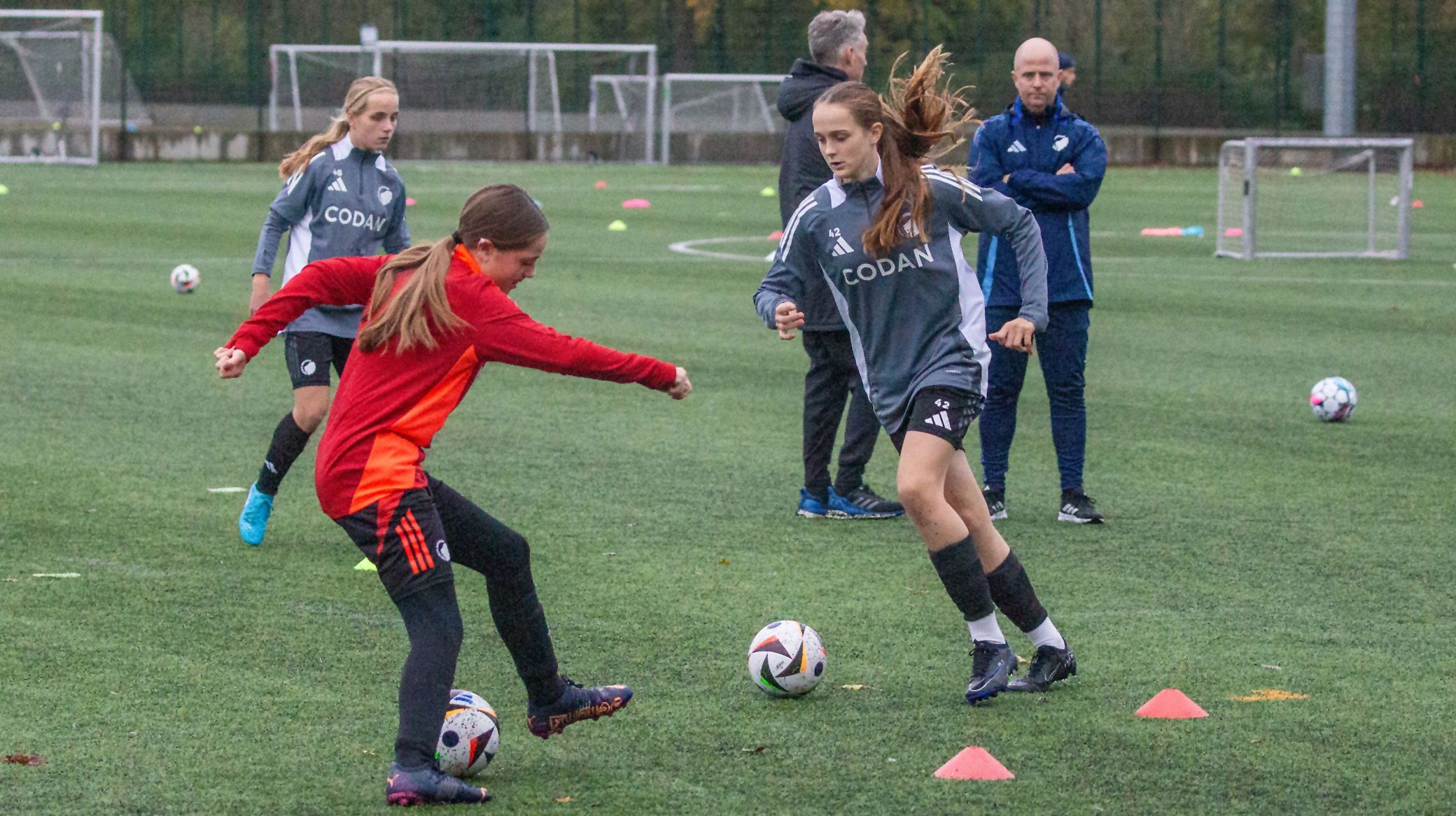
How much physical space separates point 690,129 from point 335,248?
35.9 m

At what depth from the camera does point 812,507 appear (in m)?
8.02

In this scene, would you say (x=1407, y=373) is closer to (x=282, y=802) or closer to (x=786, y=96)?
(x=786, y=96)

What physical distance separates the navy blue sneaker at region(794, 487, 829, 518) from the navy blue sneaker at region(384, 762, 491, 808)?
378 cm

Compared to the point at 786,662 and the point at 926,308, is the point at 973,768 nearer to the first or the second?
the point at 786,662

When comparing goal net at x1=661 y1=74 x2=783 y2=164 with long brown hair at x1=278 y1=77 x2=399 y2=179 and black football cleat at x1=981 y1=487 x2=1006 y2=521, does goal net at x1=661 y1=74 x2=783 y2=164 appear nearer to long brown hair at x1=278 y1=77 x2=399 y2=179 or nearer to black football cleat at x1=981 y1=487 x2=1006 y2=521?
black football cleat at x1=981 y1=487 x2=1006 y2=521

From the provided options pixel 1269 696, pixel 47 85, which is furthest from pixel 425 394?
pixel 47 85

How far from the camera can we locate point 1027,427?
10.3 metres

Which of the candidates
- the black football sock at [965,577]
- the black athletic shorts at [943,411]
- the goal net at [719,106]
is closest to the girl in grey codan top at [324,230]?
the black athletic shorts at [943,411]

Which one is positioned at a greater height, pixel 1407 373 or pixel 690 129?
pixel 690 129

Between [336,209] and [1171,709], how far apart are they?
405cm

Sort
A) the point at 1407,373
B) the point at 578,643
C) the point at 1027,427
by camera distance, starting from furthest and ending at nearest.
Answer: the point at 1407,373
the point at 1027,427
the point at 578,643

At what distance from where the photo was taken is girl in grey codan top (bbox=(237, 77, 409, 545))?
734 centimetres

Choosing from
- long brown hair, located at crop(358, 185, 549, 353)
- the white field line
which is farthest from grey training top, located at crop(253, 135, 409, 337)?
the white field line

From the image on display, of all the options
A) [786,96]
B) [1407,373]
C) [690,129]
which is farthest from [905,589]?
[690,129]
